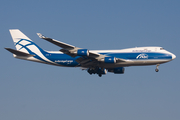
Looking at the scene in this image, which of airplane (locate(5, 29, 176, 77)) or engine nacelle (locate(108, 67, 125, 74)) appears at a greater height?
airplane (locate(5, 29, 176, 77))

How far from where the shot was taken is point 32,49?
65062mm

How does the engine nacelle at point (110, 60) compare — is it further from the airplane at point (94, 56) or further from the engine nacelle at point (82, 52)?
the engine nacelle at point (82, 52)

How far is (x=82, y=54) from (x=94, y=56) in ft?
11.2

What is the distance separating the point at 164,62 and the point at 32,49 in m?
27.3

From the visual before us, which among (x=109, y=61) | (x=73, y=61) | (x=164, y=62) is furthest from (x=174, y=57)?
(x=73, y=61)

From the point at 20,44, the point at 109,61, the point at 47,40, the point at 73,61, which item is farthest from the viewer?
the point at 20,44

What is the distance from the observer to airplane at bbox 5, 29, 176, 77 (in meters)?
56.9

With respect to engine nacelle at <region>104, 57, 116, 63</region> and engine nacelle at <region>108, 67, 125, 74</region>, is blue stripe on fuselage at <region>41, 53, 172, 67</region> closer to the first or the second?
engine nacelle at <region>104, 57, 116, 63</region>

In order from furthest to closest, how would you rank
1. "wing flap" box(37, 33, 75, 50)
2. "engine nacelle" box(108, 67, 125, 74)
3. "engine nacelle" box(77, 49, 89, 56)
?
"engine nacelle" box(108, 67, 125, 74) → "engine nacelle" box(77, 49, 89, 56) → "wing flap" box(37, 33, 75, 50)

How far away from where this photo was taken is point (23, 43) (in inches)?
2591

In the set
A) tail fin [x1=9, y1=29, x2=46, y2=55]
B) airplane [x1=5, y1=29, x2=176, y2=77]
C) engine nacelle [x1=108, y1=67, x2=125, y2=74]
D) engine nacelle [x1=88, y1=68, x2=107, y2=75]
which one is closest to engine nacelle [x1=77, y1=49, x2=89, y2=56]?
airplane [x1=5, y1=29, x2=176, y2=77]

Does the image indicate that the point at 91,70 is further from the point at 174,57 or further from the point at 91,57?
the point at 174,57

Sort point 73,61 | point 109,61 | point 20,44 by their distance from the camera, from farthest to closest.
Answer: point 20,44 → point 73,61 → point 109,61

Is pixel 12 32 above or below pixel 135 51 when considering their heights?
above
